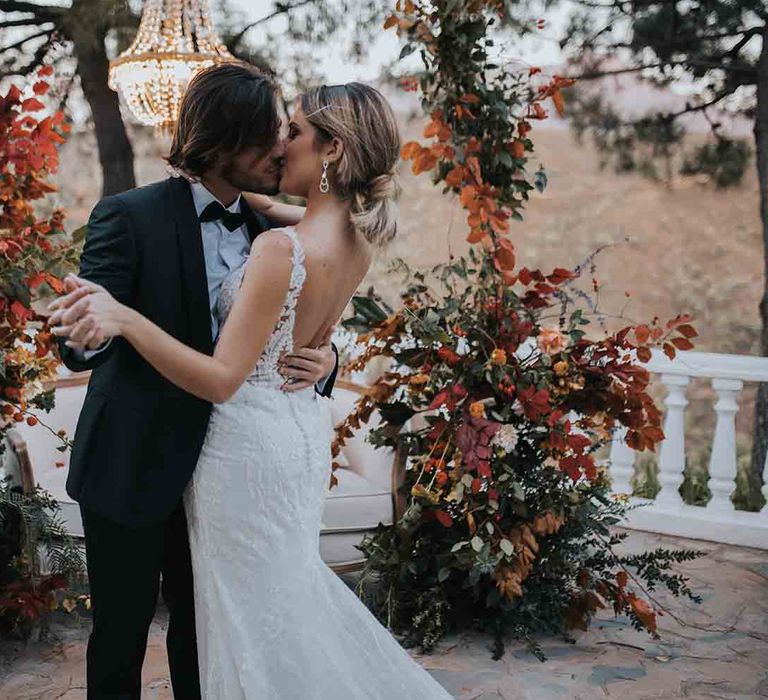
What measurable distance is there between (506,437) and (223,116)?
141 cm

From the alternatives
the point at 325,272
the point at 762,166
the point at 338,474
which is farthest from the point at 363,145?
the point at 762,166

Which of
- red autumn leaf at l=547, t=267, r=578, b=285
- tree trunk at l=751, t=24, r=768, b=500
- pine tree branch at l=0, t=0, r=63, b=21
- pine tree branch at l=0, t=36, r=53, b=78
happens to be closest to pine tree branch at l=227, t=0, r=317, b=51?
pine tree branch at l=0, t=0, r=63, b=21

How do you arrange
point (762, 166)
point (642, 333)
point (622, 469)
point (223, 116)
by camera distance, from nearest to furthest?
point (223, 116)
point (642, 333)
point (622, 469)
point (762, 166)

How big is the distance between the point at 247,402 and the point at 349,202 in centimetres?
40

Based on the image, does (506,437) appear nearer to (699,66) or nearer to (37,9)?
(699,66)

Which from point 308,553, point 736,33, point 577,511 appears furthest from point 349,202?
point 736,33

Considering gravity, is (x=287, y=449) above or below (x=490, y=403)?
above

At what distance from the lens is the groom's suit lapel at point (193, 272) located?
4.97 feet

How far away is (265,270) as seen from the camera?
4.84ft

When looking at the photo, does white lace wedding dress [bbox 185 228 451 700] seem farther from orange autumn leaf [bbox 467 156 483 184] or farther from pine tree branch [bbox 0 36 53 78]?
pine tree branch [bbox 0 36 53 78]

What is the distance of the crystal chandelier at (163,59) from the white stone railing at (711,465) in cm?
238

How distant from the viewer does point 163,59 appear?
3906 millimetres

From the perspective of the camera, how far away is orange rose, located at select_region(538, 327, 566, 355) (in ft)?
8.38

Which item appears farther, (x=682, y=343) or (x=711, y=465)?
(x=711, y=465)
